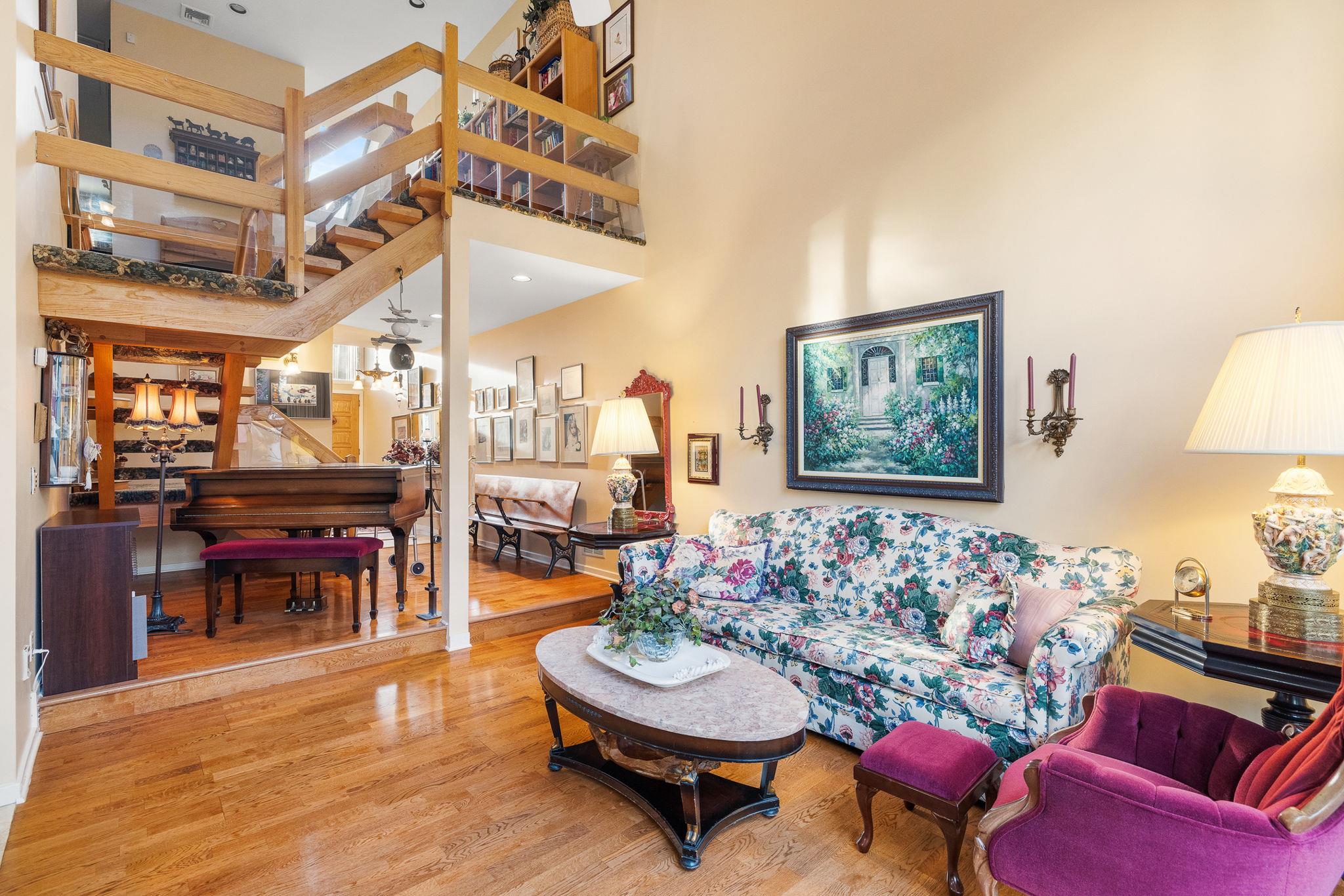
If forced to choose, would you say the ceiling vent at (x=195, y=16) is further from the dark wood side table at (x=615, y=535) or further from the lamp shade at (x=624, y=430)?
the dark wood side table at (x=615, y=535)

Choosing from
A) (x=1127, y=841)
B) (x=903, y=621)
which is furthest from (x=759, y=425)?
(x=1127, y=841)

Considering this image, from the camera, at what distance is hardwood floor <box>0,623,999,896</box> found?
1.90 m

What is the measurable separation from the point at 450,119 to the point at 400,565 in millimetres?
3094

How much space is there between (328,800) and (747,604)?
6.86 feet

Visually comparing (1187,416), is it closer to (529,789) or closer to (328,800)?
(529,789)

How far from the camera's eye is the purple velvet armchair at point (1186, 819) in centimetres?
118

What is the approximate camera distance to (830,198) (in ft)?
12.6

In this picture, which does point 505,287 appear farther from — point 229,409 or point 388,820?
point 388,820

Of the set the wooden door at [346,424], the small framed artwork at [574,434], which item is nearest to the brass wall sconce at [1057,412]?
the small framed artwork at [574,434]

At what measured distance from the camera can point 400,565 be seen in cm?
454

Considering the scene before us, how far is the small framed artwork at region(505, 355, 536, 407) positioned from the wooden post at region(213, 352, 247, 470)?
2.46 meters

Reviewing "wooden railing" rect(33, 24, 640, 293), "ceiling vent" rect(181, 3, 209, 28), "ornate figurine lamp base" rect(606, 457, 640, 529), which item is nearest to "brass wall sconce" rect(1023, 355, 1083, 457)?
"ornate figurine lamp base" rect(606, 457, 640, 529)

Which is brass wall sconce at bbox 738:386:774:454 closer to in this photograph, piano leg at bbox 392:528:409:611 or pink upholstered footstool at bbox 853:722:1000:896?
pink upholstered footstool at bbox 853:722:1000:896

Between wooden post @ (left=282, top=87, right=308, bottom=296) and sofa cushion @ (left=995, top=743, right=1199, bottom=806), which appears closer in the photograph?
sofa cushion @ (left=995, top=743, right=1199, bottom=806)
